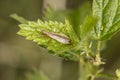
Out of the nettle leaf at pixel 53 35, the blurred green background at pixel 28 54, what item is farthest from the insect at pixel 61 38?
the blurred green background at pixel 28 54

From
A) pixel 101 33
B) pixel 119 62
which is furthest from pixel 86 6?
pixel 119 62

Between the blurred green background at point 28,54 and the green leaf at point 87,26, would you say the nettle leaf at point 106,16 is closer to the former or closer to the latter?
the green leaf at point 87,26

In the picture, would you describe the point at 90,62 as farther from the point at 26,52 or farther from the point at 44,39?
the point at 26,52

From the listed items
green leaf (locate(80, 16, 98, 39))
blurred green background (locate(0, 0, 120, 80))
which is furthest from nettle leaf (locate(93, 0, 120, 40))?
blurred green background (locate(0, 0, 120, 80))

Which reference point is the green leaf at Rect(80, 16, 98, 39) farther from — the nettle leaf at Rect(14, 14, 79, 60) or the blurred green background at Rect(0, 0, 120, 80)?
the blurred green background at Rect(0, 0, 120, 80)

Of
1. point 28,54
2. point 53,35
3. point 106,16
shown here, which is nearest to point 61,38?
point 53,35

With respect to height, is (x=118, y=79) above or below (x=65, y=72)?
below
